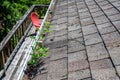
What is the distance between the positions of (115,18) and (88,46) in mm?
1270

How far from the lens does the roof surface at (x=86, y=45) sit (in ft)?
10.3

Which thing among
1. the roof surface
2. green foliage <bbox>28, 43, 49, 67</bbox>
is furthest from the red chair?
green foliage <bbox>28, 43, 49, 67</bbox>

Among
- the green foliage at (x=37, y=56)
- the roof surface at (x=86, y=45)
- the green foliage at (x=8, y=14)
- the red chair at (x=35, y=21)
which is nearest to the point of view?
the roof surface at (x=86, y=45)

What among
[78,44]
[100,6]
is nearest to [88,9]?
[100,6]

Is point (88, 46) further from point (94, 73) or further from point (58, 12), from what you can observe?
point (58, 12)

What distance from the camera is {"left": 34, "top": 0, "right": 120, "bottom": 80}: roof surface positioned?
10.3ft

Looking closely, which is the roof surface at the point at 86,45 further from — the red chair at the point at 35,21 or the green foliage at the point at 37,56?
the red chair at the point at 35,21

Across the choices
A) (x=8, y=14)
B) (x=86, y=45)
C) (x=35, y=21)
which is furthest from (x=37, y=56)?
(x=8, y=14)

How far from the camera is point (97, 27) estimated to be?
191 inches

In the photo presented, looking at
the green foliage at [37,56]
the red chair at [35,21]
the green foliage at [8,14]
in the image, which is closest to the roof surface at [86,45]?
the green foliage at [37,56]

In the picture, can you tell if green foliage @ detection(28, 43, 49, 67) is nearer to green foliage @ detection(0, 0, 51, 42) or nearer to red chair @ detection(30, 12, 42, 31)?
red chair @ detection(30, 12, 42, 31)

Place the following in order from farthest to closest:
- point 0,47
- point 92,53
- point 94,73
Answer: point 0,47, point 92,53, point 94,73

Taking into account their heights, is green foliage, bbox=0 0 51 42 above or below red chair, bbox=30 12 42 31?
below

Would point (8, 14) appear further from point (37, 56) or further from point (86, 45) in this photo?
point (86, 45)
